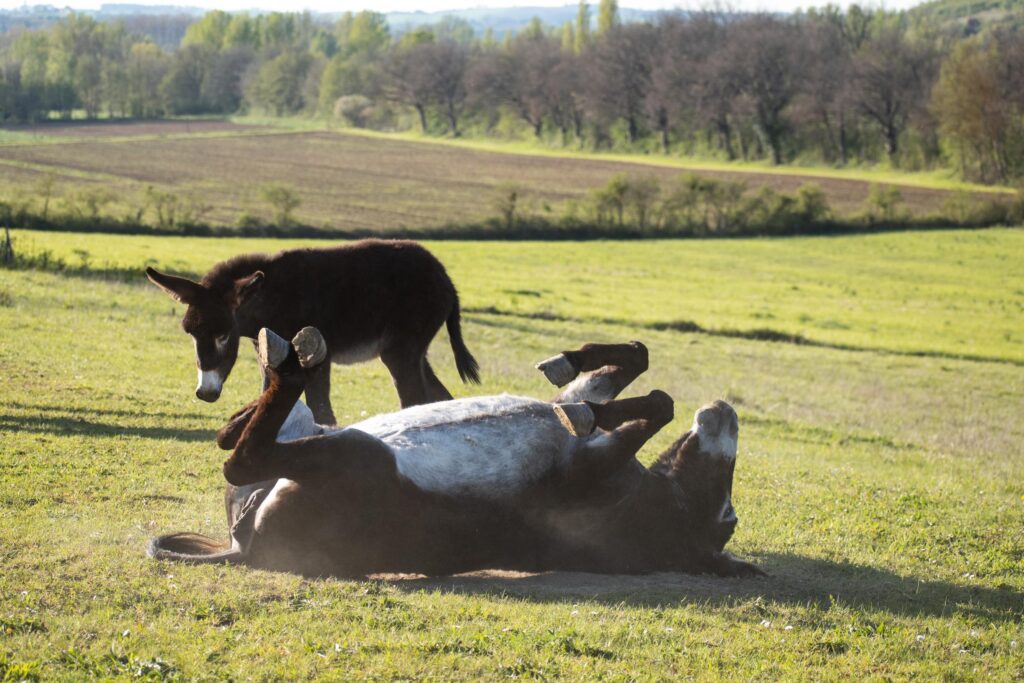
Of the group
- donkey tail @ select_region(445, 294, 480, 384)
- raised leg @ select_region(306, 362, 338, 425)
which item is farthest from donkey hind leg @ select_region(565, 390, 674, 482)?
raised leg @ select_region(306, 362, 338, 425)

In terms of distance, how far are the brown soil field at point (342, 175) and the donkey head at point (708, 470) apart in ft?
164

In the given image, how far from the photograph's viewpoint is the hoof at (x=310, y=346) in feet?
20.9

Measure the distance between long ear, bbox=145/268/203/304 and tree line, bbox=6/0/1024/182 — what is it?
250 ft

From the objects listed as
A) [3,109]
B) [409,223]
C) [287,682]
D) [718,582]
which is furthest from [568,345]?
[3,109]

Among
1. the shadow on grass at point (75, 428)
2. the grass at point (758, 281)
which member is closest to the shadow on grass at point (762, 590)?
the shadow on grass at point (75, 428)

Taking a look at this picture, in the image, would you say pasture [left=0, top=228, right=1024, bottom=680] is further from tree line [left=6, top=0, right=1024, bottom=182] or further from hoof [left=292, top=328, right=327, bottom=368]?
tree line [left=6, top=0, right=1024, bottom=182]

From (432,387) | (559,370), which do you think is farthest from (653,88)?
(559,370)

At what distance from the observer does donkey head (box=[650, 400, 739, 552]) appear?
8.02 metres

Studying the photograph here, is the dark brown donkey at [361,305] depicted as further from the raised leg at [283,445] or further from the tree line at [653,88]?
the tree line at [653,88]

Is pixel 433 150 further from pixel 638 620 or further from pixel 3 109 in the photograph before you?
pixel 638 620

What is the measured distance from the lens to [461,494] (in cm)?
704

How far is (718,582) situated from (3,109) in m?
80.9

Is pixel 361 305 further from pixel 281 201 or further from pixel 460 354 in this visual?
pixel 281 201

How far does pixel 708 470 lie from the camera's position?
8.09 m
